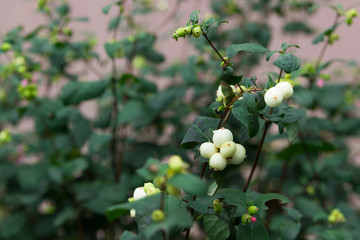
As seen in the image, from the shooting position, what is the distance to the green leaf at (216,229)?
17.5 inches

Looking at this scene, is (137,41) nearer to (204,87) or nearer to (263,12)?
(204,87)

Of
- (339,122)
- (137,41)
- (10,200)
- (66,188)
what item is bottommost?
(10,200)

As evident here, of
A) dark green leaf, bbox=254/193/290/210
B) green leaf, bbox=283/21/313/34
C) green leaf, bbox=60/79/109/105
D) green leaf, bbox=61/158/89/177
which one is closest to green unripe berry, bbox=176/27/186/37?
dark green leaf, bbox=254/193/290/210

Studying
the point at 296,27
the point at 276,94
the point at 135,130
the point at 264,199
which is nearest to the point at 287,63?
the point at 276,94

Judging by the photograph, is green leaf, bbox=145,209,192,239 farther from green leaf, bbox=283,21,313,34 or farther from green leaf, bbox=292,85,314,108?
green leaf, bbox=283,21,313,34

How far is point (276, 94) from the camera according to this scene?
1.31ft

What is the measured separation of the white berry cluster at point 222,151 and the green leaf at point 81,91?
0.49 meters

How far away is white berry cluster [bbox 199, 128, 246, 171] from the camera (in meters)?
0.39

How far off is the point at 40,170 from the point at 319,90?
2.62 ft

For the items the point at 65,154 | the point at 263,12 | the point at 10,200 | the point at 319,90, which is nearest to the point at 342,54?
the point at 263,12

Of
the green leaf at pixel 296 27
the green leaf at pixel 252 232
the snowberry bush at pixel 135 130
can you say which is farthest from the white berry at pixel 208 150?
the green leaf at pixel 296 27

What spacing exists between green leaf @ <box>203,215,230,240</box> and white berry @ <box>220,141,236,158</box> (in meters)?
0.11

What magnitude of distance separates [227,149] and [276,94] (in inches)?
3.2

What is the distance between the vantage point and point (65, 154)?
3.43 ft
